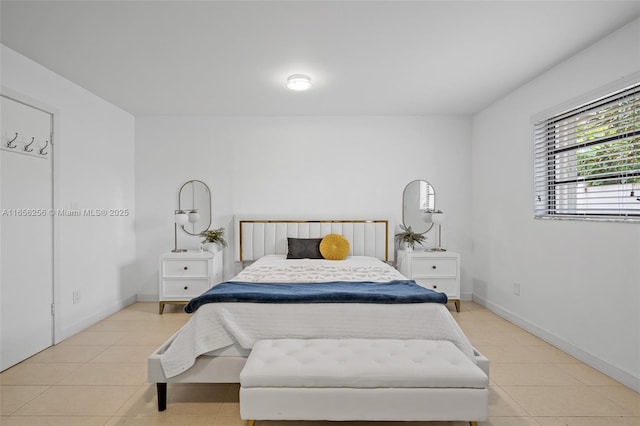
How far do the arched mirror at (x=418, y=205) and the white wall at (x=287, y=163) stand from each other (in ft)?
0.26

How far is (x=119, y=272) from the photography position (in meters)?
4.42

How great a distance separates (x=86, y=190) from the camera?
3.79 meters

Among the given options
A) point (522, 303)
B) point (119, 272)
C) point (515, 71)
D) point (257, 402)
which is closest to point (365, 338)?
point (257, 402)

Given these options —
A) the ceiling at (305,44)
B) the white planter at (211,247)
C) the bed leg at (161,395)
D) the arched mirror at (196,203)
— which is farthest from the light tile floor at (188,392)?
the ceiling at (305,44)

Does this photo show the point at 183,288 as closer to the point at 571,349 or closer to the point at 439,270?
the point at 439,270

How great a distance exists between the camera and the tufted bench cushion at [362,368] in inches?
70.5

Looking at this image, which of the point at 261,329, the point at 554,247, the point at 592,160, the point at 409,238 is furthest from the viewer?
the point at 409,238

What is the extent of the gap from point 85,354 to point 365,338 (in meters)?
2.48

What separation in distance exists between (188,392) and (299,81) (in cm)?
273

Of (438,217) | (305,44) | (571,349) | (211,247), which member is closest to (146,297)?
(211,247)

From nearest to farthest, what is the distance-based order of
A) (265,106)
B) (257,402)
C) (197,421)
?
(257,402)
(197,421)
(265,106)

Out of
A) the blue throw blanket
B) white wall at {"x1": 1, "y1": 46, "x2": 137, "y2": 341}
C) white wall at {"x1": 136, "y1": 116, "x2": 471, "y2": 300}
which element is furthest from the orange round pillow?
white wall at {"x1": 1, "y1": 46, "x2": 137, "y2": 341}

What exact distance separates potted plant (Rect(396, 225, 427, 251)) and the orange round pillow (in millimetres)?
808

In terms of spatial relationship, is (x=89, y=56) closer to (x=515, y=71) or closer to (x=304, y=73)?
(x=304, y=73)
